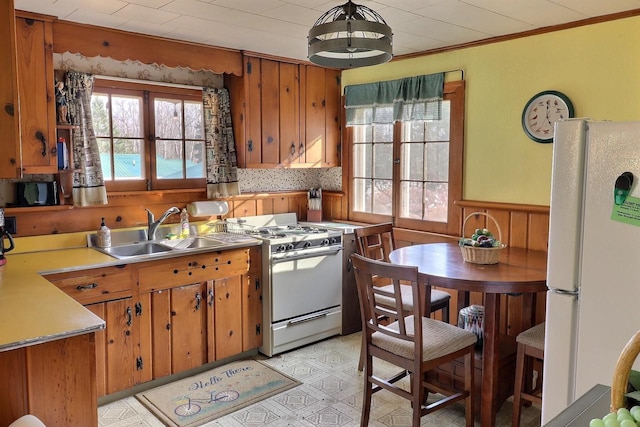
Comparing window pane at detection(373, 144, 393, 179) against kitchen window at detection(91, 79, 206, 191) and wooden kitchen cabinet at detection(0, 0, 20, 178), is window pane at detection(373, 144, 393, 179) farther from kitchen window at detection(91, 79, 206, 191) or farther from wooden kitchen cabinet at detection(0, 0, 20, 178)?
wooden kitchen cabinet at detection(0, 0, 20, 178)

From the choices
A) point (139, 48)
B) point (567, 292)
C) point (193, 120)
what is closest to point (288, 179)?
point (193, 120)

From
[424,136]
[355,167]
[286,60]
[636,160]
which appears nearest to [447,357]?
[636,160]

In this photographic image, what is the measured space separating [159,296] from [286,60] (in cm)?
213

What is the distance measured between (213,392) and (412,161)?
7.54 ft

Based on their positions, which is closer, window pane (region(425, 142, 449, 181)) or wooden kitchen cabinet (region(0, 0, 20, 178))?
wooden kitchen cabinet (region(0, 0, 20, 178))

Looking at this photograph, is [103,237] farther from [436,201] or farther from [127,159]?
[436,201]

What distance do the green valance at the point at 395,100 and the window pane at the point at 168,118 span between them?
1473 mm

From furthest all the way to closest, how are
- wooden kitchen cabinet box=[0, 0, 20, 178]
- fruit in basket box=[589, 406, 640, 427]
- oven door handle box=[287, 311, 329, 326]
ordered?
1. oven door handle box=[287, 311, 329, 326]
2. wooden kitchen cabinet box=[0, 0, 20, 178]
3. fruit in basket box=[589, 406, 640, 427]

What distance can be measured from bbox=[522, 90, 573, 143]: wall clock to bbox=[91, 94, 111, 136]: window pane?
9.31 feet

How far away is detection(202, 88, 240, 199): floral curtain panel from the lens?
3988 millimetres

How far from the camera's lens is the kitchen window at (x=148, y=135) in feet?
11.7

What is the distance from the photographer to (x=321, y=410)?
9.89 ft

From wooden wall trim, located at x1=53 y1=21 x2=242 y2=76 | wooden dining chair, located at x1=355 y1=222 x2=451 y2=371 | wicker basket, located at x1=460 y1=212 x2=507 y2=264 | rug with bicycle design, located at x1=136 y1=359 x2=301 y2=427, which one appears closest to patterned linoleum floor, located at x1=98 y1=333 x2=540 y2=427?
rug with bicycle design, located at x1=136 y1=359 x2=301 y2=427

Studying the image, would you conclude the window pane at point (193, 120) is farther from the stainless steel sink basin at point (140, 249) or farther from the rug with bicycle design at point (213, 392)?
the rug with bicycle design at point (213, 392)
